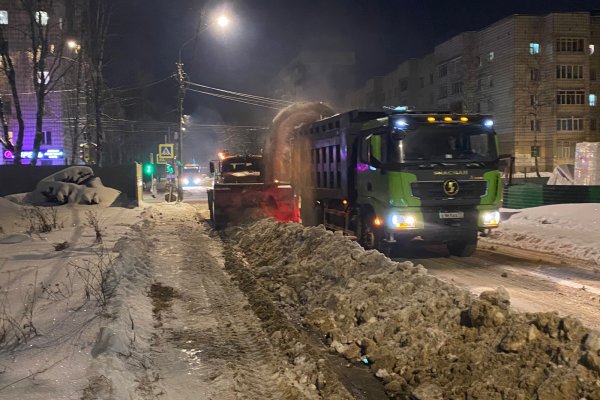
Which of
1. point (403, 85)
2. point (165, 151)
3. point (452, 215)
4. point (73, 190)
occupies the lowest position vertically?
point (452, 215)

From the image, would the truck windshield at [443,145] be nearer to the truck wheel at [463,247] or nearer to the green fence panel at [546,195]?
the truck wheel at [463,247]

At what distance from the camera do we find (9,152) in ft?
88.3

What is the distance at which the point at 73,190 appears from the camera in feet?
71.1

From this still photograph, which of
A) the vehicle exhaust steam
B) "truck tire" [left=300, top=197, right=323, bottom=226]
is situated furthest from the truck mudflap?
the vehicle exhaust steam

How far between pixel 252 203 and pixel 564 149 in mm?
51125

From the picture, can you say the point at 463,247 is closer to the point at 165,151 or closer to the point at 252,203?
the point at 252,203

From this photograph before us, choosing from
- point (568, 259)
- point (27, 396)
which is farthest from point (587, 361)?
point (568, 259)

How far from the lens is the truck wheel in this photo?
12.1 metres

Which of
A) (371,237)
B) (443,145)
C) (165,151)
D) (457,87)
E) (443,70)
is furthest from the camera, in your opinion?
(443,70)

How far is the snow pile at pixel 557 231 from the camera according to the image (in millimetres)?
13016

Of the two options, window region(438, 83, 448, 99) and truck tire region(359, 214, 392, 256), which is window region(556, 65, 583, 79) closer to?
window region(438, 83, 448, 99)

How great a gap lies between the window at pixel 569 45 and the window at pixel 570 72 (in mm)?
1706

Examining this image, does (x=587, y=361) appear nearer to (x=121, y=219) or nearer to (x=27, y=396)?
(x=27, y=396)

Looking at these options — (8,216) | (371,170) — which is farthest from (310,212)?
(8,216)
